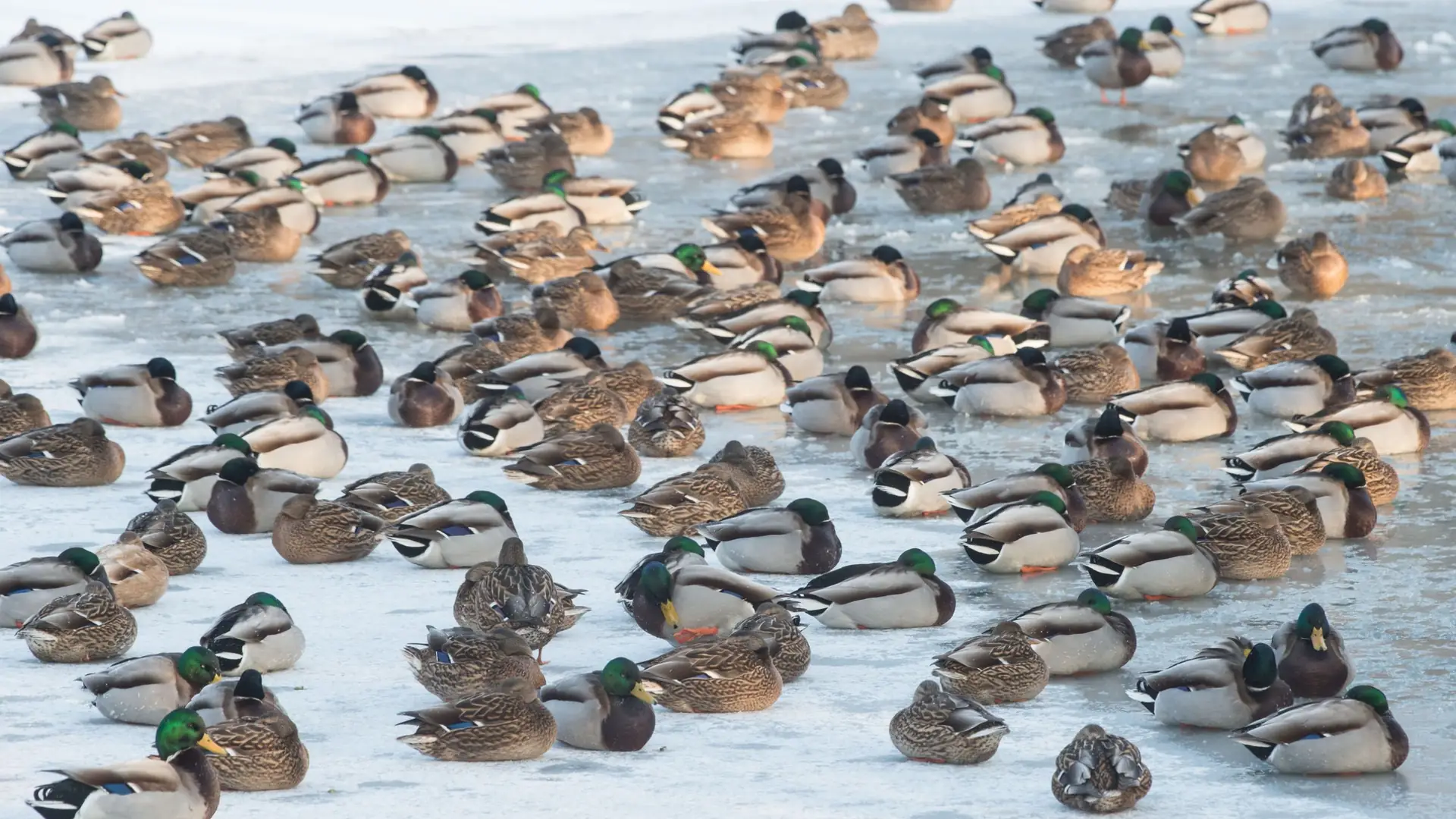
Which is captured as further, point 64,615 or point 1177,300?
point 1177,300

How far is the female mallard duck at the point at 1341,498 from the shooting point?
380 inches

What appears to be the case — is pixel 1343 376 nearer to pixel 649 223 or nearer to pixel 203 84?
pixel 649 223

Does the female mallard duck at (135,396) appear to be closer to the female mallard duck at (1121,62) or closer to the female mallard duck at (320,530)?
the female mallard duck at (320,530)

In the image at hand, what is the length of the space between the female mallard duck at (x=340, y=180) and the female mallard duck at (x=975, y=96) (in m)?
5.84

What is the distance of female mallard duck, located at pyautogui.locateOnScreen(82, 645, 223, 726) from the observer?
7207 millimetres

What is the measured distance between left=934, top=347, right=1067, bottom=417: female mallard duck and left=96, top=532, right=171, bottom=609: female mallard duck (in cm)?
503

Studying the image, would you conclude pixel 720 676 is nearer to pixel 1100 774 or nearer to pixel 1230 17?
pixel 1100 774

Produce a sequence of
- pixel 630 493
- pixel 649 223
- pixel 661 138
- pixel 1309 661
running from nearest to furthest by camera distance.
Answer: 1. pixel 1309 661
2. pixel 630 493
3. pixel 649 223
4. pixel 661 138

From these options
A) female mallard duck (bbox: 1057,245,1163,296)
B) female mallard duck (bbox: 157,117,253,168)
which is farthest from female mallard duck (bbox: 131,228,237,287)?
female mallard duck (bbox: 1057,245,1163,296)

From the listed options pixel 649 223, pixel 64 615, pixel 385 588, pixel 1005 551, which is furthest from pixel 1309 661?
pixel 649 223

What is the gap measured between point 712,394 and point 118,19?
14.2 m

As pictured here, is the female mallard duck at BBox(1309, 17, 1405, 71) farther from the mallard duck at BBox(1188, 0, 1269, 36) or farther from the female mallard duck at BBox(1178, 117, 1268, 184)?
the female mallard duck at BBox(1178, 117, 1268, 184)

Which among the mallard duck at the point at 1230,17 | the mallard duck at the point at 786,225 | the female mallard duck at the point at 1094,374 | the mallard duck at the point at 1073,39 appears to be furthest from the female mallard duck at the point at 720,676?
the mallard duck at the point at 1230,17

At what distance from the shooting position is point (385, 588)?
904cm
